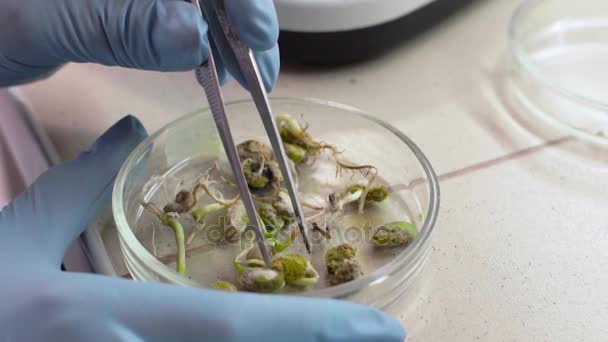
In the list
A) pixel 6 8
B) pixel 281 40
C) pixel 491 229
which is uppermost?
pixel 6 8

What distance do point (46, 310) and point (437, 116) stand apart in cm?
59

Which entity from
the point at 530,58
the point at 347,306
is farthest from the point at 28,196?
the point at 530,58

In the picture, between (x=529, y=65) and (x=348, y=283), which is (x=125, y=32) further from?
(x=529, y=65)

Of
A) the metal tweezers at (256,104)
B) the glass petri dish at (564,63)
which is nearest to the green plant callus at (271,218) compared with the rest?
the metal tweezers at (256,104)

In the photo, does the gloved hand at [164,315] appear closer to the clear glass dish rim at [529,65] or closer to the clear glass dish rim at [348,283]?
the clear glass dish rim at [348,283]

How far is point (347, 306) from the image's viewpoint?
0.49 m

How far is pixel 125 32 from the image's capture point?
0.63 m

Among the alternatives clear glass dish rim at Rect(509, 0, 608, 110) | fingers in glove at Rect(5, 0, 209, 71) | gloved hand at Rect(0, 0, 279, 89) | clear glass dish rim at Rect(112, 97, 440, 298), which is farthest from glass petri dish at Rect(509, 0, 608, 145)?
fingers in glove at Rect(5, 0, 209, 71)

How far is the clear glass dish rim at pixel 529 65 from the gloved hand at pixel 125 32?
405 millimetres

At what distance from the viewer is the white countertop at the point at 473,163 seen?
61 cm

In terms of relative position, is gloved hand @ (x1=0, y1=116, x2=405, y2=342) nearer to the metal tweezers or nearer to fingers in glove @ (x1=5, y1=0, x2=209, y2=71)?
the metal tweezers

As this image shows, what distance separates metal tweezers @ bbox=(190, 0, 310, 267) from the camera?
57 centimetres

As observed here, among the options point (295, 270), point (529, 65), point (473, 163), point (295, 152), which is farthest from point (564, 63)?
point (295, 270)

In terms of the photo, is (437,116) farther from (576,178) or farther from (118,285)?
(118,285)
